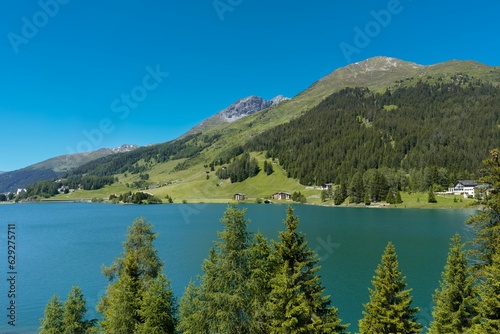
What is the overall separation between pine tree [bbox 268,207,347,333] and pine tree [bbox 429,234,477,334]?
747cm

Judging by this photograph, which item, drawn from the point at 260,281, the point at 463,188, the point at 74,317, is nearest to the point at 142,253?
the point at 74,317

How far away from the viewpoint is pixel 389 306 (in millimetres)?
23688

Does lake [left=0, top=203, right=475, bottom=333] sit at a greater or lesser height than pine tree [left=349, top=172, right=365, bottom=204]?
lesser

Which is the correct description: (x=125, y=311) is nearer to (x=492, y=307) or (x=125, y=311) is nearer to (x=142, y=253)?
(x=142, y=253)

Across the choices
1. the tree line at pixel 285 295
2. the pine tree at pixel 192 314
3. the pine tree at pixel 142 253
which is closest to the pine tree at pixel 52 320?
the tree line at pixel 285 295

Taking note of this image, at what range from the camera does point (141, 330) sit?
82.1ft

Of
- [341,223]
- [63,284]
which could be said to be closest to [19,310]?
[63,284]

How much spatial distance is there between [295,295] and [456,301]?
→ 40.6 ft

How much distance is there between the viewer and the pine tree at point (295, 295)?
22.8 meters

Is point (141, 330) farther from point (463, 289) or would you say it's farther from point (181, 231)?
point (181, 231)

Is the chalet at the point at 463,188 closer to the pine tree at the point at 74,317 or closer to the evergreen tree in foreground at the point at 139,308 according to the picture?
the evergreen tree in foreground at the point at 139,308

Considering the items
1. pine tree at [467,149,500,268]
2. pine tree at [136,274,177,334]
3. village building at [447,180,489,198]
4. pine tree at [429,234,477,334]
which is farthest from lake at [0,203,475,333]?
village building at [447,180,489,198]

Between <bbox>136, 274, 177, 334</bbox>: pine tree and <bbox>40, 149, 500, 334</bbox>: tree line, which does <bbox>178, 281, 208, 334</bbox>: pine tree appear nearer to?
<bbox>40, 149, 500, 334</bbox>: tree line

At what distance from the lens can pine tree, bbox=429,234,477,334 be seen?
2393 centimetres
